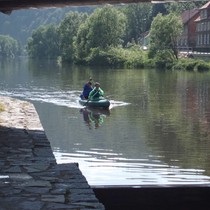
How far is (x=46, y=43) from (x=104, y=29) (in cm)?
6608

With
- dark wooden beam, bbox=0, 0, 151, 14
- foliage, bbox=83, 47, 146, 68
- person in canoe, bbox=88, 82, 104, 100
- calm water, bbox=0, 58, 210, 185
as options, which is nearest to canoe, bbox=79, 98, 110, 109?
person in canoe, bbox=88, 82, 104, 100

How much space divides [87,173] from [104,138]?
575 cm

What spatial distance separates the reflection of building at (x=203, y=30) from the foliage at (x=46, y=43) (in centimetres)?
5637

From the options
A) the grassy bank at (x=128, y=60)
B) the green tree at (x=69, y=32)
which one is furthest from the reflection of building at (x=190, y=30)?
the green tree at (x=69, y=32)

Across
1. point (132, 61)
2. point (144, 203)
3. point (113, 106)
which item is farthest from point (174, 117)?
point (132, 61)

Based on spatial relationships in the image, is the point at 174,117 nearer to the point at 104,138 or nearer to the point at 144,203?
the point at 104,138

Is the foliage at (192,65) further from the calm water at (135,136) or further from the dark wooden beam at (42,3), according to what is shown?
the dark wooden beam at (42,3)

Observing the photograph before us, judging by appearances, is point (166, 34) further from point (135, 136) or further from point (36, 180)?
point (36, 180)

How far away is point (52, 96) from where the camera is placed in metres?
34.5

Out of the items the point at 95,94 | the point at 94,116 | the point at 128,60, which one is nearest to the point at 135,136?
the point at 94,116

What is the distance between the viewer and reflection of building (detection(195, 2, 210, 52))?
8800cm

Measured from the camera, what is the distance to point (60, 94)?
36000 mm

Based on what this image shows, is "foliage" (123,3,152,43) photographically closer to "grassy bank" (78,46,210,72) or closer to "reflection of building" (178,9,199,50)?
"reflection of building" (178,9,199,50)

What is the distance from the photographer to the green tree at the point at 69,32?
4068 inches
